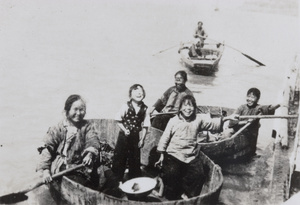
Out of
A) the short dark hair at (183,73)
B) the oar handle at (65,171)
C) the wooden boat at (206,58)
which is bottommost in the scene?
the oar handle at (65,171)

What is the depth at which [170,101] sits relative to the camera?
3.62m

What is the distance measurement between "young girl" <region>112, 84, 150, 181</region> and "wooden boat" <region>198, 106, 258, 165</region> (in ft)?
1.86

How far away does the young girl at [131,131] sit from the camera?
3.23m

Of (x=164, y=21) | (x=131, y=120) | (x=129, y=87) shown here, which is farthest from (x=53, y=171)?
(x=164, y=21)

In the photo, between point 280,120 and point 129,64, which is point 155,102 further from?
point 280,120

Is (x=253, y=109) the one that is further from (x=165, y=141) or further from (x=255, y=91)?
(x=165, y=141)

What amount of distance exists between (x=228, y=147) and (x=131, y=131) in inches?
37.6

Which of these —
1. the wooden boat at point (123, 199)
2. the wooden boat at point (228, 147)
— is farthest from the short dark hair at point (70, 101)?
the wooden boat at point (228, 147)

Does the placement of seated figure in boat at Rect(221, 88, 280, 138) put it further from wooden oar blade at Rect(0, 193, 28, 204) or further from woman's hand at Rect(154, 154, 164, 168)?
wooden oar blade at Rect(0, 193, 28, 204)

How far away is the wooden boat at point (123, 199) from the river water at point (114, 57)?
0.17 metres

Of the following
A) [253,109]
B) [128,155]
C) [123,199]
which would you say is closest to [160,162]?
[128,155]

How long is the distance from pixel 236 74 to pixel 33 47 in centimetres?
186

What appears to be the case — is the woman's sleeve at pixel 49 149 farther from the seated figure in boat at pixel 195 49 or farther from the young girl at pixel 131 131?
the seated figure in boat at pixel 195 49

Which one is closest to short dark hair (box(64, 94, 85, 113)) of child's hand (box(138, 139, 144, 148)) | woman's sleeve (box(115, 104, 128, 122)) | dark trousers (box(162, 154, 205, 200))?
woman's sleeve (box(115, 104, 128, 122))
